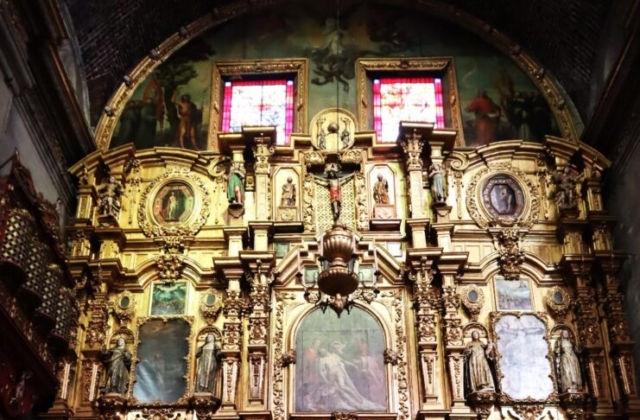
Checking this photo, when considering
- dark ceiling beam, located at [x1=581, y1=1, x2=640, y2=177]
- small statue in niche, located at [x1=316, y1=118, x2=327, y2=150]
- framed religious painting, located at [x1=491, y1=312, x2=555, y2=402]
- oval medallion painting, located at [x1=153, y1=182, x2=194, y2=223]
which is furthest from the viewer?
small statue in niche, located at [x1=316, y1=118, x2=327, y2=150]

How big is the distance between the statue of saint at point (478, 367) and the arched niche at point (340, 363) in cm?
130

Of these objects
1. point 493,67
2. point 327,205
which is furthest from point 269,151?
point 493,67

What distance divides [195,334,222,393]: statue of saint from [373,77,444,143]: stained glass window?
506cm

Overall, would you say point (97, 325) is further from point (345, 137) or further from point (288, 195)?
point (345, 137)

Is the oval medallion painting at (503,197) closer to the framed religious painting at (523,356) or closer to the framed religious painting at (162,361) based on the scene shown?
the framed religious painting at (523,356)

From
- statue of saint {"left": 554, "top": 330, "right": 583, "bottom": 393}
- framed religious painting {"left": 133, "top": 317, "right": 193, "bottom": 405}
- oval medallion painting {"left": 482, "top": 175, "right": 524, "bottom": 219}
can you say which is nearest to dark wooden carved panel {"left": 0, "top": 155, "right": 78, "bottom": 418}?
framed religious painting {"left": 133, "top": 317, "right": 193, "bottom": 405}

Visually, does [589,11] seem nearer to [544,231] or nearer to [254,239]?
[544,231]

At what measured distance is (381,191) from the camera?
1591cm

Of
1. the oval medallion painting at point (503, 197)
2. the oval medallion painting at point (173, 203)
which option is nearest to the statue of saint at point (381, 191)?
the oval medallion painting at point (503, 197)

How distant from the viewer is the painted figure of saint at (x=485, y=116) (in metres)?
16.7

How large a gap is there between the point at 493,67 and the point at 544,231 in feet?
12.3

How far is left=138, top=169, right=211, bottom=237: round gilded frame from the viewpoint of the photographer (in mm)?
15750

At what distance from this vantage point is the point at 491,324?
581 inches

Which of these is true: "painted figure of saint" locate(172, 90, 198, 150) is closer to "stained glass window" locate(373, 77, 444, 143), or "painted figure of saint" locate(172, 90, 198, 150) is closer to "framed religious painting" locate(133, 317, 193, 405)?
"stained glass window" locate(373, 77, 444, 143)
